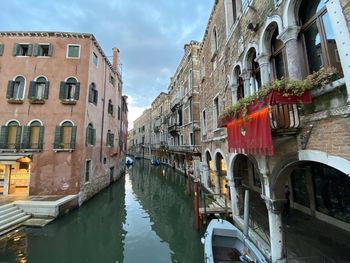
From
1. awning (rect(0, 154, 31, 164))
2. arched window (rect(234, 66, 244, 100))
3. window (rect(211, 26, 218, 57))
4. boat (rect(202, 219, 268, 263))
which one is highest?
window (rect(211, 26, 218, 57))

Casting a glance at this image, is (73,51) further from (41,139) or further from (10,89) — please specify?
(41,139)

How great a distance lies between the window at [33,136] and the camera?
11781mm

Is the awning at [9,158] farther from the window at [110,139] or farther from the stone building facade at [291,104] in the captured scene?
the stone building facade at [291,104]

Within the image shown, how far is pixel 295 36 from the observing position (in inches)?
172

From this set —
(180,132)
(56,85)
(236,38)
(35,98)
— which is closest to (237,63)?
(236,38)

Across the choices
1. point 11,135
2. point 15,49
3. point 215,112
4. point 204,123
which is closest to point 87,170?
point 11,135

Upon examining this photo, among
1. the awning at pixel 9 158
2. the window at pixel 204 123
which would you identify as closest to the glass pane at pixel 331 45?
the window at pixel 204 123

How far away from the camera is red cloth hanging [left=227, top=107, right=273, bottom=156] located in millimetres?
4176

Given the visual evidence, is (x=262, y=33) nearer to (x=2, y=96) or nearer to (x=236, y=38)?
(x=236, y=38)

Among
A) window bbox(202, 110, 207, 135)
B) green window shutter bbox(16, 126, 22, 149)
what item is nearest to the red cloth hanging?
window bbox(202, 110, 207, 135)

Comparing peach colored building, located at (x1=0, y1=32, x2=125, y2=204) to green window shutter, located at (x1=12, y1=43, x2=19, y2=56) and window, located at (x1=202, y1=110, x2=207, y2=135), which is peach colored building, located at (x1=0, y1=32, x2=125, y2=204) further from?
window, located at (x1=202, y1=110, x2=207, y2=135)

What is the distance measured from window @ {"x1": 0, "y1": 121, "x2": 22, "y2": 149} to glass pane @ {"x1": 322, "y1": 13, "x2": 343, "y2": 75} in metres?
14.9

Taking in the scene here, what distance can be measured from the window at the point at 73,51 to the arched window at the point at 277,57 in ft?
39.9

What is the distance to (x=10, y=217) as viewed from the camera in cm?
873
